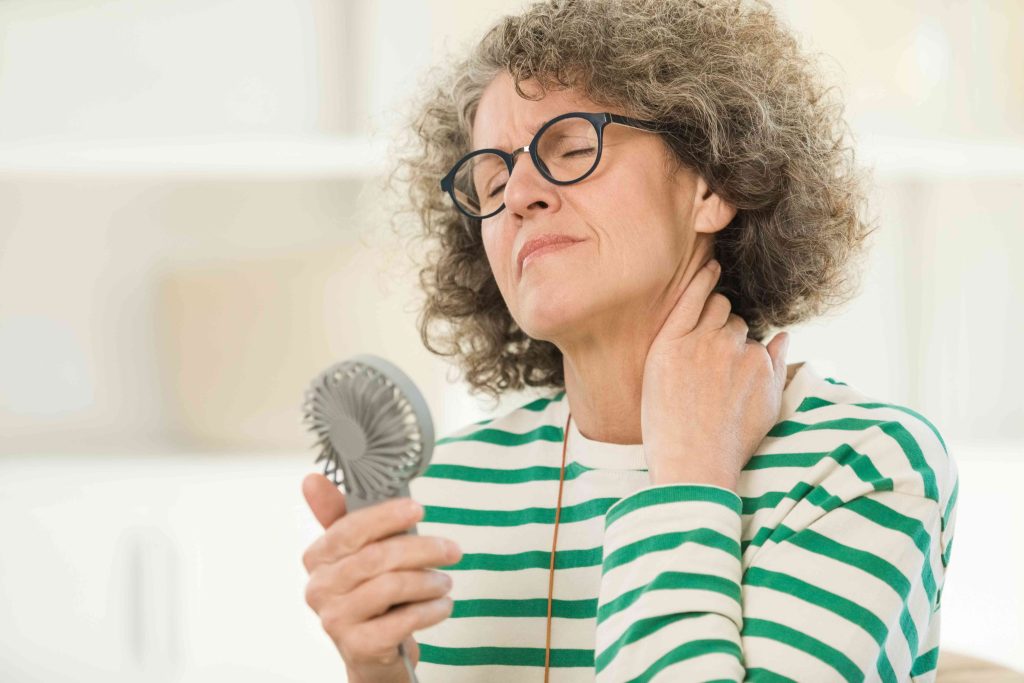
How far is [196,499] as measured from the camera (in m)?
2.50

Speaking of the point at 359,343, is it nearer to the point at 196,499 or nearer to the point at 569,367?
the point at 196,499

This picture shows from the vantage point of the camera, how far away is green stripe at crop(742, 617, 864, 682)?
98 centimetres

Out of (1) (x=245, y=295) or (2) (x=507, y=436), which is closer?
(2) (x=507, y=436)

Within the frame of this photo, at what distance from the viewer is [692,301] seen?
50.3 inches

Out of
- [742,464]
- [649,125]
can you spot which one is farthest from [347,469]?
[649,125]

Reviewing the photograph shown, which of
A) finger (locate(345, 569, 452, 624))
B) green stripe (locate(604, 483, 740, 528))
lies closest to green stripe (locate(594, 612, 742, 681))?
green stripe (locate(604, 483, 740, 528))

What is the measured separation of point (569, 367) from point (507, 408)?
1261 mm

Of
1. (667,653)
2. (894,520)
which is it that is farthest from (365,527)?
(894,520)

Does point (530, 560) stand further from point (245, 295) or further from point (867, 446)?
point (245, 295)

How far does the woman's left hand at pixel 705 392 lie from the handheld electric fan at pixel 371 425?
35cm

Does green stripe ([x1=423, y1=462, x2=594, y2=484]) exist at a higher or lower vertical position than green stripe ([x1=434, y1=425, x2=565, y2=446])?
lower

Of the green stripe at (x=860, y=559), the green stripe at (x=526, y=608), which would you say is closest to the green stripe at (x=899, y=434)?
the green stripe at (x=860, y=559)

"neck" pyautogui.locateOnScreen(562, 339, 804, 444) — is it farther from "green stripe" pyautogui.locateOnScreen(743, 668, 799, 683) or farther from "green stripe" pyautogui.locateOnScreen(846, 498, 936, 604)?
"green stripe" pyautogui.locateOnScreen(743, 668, 799, 683)

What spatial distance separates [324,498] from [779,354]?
2.02 ft
